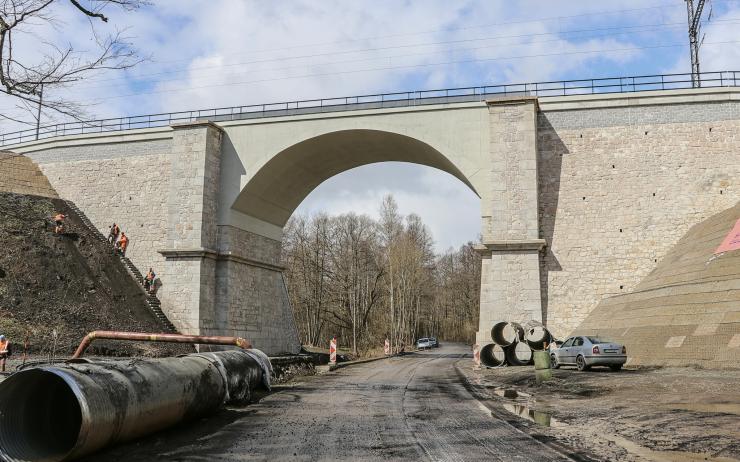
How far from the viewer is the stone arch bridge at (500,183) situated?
2247cm

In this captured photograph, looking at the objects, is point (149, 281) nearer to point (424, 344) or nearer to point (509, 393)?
point (509, 393)

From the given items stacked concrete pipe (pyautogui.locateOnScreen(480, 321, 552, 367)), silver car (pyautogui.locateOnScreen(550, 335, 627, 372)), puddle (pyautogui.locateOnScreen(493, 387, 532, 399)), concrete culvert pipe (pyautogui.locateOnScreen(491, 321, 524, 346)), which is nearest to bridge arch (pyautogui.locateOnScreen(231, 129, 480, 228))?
concrete culvert pipe (pyautogui.locateOnScreen(491, 321, 524, 346))

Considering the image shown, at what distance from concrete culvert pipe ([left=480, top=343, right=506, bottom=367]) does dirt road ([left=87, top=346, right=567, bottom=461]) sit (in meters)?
9.99

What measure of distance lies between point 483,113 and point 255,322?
47.6 ft

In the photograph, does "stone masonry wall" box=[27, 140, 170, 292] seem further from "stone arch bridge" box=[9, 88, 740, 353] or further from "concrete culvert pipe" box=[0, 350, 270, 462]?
"concrete culvert pipe" box=[0, 350, 270, 462]

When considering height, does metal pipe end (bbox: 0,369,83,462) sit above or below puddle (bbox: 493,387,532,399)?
above

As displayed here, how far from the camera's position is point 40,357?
18.6 metres

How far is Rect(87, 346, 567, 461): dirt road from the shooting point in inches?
244

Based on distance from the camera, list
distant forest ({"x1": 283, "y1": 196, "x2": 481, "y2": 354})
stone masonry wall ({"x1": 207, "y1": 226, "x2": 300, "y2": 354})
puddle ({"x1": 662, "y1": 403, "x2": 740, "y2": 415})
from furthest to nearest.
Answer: distant forest ({"x1": 283, "y1": 196, "x2": 481, "y2": 354}) → stone masonry wall ({"x1": 207, "y1": 226, "x2": 300, "y2": 354}) → puddle ({"x1": 662, "y1": 403, "x2": 740, "y2": 415})

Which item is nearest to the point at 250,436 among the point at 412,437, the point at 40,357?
the point at 412,437

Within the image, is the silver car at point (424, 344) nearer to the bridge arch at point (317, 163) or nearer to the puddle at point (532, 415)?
the bridge arch at point (317, 163)

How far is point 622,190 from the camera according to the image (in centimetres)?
2302

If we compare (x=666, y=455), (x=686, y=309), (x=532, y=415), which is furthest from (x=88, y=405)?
(x=686, y=309)

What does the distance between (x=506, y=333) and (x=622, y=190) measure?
744 centimetres
